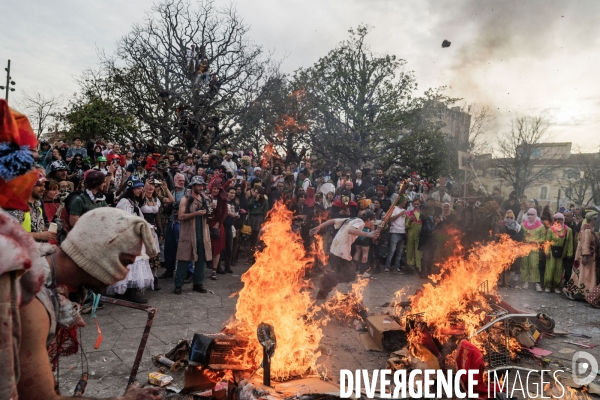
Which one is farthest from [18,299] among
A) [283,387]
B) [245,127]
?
[245,127]

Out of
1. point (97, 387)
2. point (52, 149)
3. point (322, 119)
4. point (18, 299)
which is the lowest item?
point (97, 387)

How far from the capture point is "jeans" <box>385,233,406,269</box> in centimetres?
1183

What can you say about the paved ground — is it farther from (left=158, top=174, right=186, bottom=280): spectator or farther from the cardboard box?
(left=158, top=174, right=186, bottom=280): spectator

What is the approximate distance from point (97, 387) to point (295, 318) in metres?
2.41

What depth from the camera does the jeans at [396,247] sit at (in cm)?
1183

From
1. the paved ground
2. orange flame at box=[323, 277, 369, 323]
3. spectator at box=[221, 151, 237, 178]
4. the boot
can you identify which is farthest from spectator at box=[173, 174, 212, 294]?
spectator at box=[221, 151, 237, 178]

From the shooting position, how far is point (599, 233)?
31.9 feet

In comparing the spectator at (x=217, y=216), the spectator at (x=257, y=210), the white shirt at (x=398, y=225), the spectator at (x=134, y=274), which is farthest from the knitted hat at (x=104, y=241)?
the white shirt at (x=398, y=225)

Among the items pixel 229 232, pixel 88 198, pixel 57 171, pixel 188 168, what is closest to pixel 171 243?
pixel 229 232

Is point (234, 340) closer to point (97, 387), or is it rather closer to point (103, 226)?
point (97, 387)

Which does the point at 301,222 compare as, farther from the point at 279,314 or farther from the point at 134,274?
the point at 279,314

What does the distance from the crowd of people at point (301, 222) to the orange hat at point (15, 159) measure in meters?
5.71

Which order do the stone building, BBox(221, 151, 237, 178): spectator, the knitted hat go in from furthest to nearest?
1. the stone building
2. BBox(221, 151, 237, 178): spectator
3. the knitted hat

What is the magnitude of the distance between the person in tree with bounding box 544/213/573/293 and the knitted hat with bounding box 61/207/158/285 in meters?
11.4
